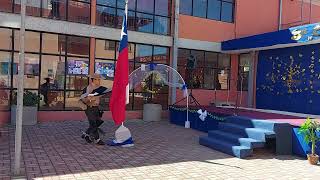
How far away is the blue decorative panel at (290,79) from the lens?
13370mm

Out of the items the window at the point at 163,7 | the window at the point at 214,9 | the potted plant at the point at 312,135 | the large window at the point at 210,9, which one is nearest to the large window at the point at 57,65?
the window at the point at 163,7

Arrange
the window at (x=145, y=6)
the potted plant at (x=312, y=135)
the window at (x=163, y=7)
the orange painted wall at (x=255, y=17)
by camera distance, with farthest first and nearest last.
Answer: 1. the orange painted wall at (x=255, y=17)
2. the window at (x=163, y=7)
3. the window at (x=145, y=6)
4. the potted plant at (x=312, y=135)

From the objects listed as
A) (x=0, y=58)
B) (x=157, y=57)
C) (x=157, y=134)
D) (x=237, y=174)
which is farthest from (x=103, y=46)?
(x=237, y=174)

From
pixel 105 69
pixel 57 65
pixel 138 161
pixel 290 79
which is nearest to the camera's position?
pixel 138 161

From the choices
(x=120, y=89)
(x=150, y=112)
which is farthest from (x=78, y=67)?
(x=120, y=89)

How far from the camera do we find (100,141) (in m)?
9.22

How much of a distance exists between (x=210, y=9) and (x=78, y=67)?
7069 millimetres

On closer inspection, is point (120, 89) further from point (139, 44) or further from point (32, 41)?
point (139, 44)

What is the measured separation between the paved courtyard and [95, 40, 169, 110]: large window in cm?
442

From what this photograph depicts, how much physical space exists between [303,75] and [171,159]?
830cm

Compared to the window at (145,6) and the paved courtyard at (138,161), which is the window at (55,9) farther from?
the paved courtyard at (138,161)

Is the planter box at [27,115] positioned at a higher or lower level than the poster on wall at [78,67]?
lower

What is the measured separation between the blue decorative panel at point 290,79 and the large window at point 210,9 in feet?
8.73

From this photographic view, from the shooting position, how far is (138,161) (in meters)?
7.56
